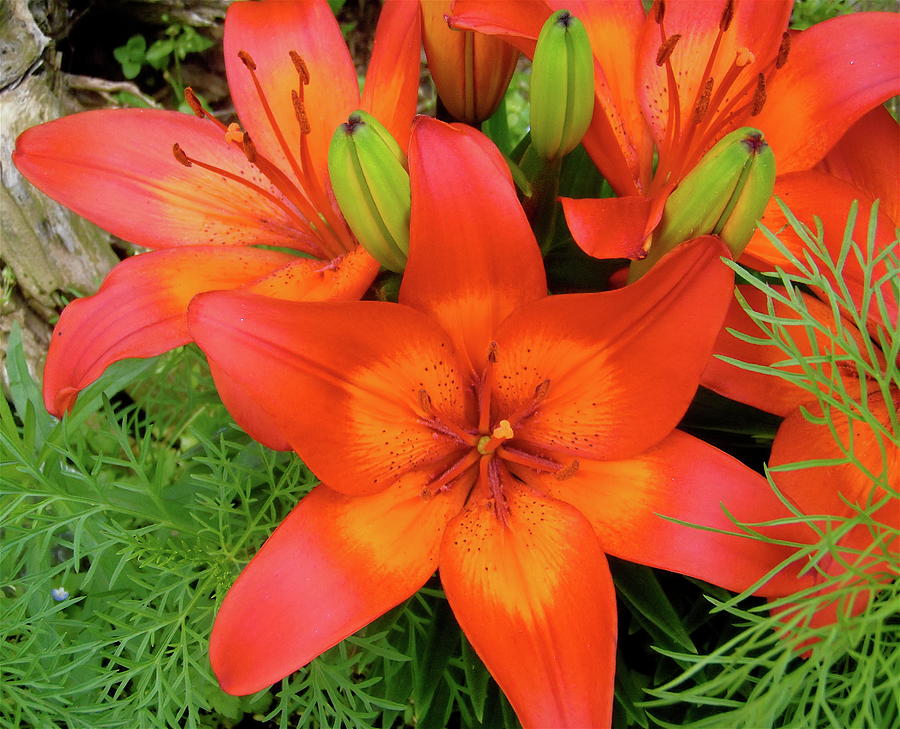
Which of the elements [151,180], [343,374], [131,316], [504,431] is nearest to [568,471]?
[504,431]

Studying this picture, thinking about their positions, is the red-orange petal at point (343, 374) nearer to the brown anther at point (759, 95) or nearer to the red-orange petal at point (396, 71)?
the red-orange petal at point (396, 71)

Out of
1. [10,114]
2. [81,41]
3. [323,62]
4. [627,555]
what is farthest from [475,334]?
[81,41]

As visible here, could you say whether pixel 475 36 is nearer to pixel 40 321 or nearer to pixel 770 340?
pixel 770 340

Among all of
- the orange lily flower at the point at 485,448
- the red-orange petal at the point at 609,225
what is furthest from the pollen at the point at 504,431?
the red-orange petal at the point at 609,225

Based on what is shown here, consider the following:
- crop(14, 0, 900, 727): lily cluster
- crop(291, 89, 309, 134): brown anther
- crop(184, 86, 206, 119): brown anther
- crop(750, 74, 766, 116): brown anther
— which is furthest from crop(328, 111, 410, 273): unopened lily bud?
crop(750, 74, 766, 116): brown anther

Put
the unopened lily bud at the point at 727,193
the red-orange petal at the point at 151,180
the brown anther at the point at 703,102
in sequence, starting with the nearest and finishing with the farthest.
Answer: the unopened lily bud at the point at 727,193 < the brown anther at the point at 703,102 < the red-orange petal at the point at 151,180

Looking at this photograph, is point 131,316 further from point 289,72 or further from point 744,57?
point 744,57
